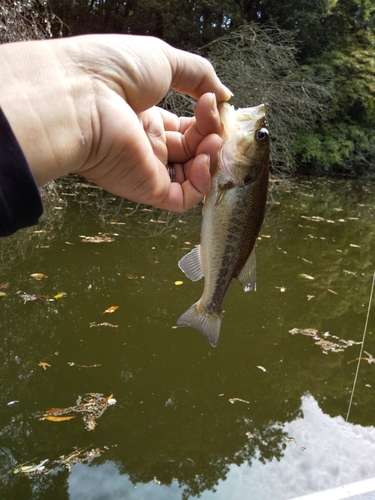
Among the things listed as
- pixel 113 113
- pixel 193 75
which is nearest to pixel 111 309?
pixel 193 75

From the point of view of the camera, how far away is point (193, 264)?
88.9 inches

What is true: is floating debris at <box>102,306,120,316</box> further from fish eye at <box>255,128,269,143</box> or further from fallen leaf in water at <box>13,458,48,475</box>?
fish eye at <box>255,128,269,143</box>

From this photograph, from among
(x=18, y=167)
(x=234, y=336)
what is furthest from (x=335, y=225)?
(x=18, y=167)

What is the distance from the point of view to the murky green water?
11.1 feet

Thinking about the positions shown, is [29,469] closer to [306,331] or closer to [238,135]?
[238,135]

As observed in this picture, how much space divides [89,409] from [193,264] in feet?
6.87

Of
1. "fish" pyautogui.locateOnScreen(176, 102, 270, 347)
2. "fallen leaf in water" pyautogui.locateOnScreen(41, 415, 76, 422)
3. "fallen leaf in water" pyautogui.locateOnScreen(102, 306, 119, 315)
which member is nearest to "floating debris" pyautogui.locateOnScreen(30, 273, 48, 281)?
"fallen leaf in water" pyautogui.locateOnScreen(102, 306, 119, 315)

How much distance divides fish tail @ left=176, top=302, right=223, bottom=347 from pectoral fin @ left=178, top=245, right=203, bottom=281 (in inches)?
6.3

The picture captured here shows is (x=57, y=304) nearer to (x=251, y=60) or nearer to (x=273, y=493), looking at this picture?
(x=273, y=493)

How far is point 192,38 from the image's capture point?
16.9 metres

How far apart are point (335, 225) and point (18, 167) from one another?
11194 millimetres

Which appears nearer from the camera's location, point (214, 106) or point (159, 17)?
point (214, 106)

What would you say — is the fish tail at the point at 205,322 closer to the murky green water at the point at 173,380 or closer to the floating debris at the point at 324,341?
the murky green water at the point at 173,380

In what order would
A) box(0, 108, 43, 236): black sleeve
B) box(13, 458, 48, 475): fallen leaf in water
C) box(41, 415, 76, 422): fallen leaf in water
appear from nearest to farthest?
box(0, 108, 43, 236): black sleeve → box(13, 458, 48, 475): fallen leaf in water → box(41, 415, 76, 422): fallen leaf in water
